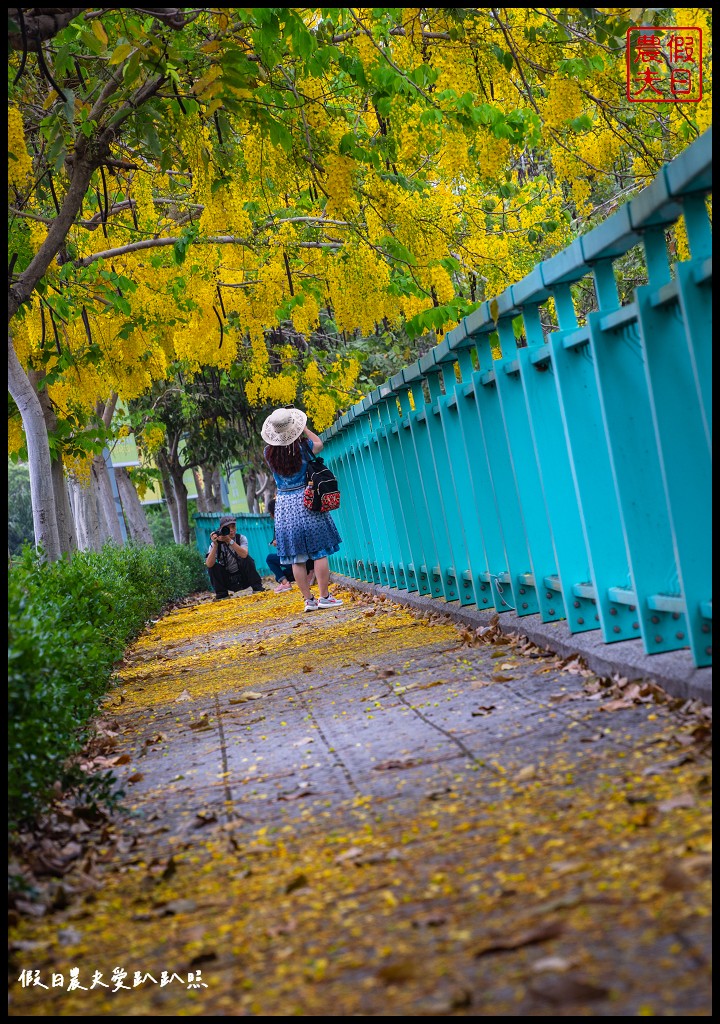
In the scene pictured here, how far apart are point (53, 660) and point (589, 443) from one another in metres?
2.16

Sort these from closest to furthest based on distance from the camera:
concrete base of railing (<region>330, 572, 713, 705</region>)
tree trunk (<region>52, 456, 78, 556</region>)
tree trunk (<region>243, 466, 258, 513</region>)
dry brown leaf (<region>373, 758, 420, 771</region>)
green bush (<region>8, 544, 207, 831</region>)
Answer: green bush (<region>8, 544, 207, 831</region>) < concrete base of railing (<region>330, 572, 713, 705</region>) < dry brown leaf (<region>373, 758, 420, 771</region>) < tree trunk (<region>52, 456, 78, 556</region>) < tree trunk (<region>243, 466, 258, 513</region>)

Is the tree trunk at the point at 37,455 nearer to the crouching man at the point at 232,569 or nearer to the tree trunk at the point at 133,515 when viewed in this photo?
the crouching man at the point at 232,569

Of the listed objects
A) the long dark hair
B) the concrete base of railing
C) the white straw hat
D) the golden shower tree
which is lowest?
the concrete base of railing

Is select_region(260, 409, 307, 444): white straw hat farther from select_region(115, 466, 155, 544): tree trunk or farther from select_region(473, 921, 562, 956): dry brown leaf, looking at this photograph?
select_region(115, 466, 155, 544): tree trunk

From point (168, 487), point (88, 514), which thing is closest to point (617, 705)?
point (88, 514)

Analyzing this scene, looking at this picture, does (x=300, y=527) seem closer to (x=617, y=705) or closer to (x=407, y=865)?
(x=617, y=705)

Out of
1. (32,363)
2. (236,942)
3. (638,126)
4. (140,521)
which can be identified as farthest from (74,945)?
(140,521)

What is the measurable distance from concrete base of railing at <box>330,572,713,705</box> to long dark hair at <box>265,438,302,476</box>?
12.5ft

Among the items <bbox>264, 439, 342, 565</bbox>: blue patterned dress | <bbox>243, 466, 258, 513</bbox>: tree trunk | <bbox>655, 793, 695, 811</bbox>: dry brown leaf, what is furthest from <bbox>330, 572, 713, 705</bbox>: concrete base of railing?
<bbox>243, 466, 258, 513</bbox>: tree trunk

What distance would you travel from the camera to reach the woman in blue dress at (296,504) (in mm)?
10570

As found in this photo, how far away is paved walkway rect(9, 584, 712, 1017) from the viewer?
2125 millimetres

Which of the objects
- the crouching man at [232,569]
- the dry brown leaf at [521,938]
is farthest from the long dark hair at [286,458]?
the dry brown leaf at [521,938]

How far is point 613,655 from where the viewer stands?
14.4ft

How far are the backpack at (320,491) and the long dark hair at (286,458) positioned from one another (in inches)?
6.0
